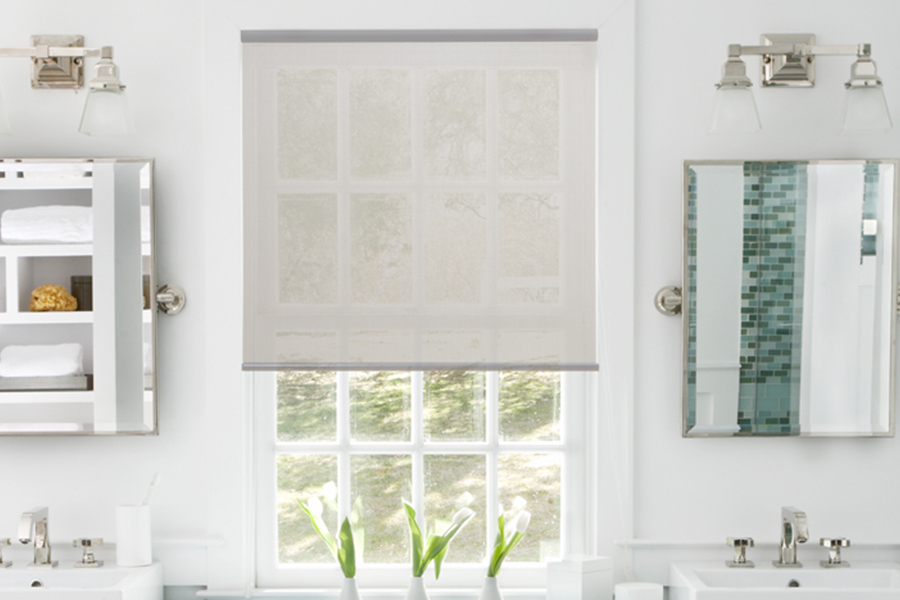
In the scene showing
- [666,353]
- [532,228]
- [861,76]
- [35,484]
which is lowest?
[35,484]

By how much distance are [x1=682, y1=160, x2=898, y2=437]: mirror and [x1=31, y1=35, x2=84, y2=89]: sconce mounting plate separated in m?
1.41

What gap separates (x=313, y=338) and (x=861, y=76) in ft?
4.30

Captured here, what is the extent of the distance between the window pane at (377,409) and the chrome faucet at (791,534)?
0.89 metres

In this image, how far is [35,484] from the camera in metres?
1.89

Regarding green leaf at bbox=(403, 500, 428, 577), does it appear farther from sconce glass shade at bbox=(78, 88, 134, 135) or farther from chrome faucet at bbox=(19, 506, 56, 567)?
sconce glass shade at bbox=(78, 88, 134, 135)

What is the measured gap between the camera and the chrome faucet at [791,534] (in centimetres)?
179

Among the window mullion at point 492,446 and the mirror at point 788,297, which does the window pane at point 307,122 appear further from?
the mirror at point 788,297

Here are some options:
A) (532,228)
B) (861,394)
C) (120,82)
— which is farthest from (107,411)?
(861,394)

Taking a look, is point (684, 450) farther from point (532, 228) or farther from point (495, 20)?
point (495, 20)

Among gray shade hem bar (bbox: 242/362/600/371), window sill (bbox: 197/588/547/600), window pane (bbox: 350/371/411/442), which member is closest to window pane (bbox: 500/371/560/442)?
gray shade hem bar (bbox: 242/362/600/371)

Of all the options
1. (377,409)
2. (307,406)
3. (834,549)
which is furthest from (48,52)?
(834,549)

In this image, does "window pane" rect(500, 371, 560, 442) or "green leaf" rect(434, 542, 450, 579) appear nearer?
"green leaf" rect(434, 542, 450, 579)

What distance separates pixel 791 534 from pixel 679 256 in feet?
2.20

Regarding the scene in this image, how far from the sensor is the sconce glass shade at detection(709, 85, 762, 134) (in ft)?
5.55
